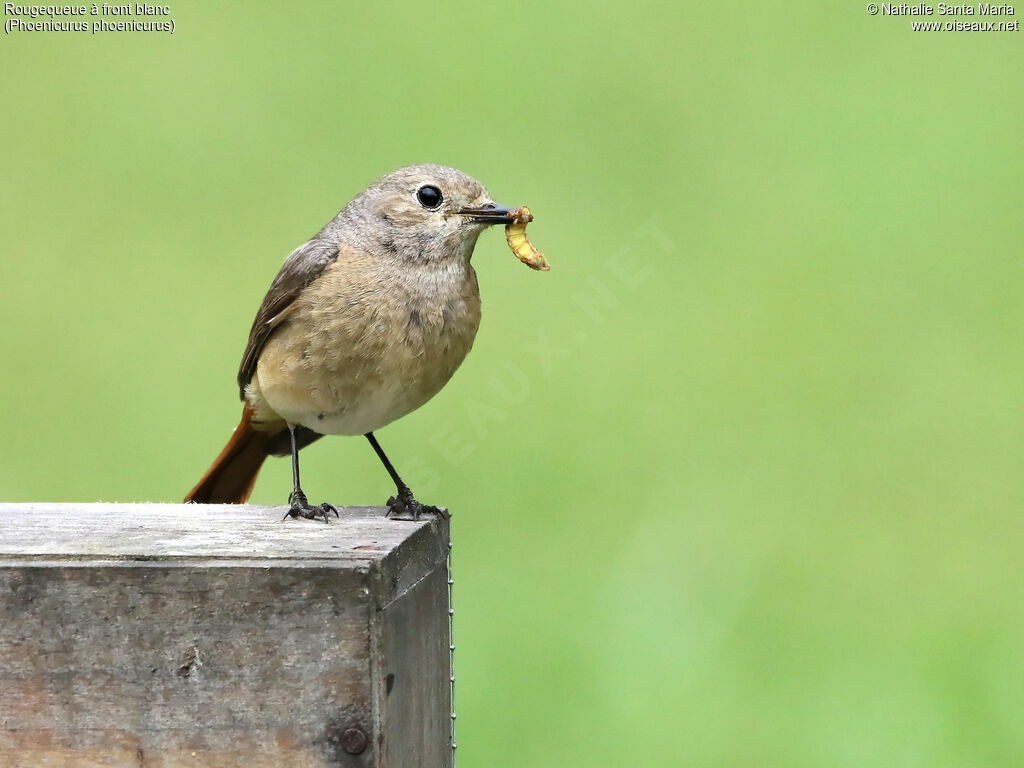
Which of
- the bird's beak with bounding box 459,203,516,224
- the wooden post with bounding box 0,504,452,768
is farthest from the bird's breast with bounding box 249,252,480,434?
the wooden post with bounding box 0,504,452,768

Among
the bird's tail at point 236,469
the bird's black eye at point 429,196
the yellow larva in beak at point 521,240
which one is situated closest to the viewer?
the yellow larva in beak at point 521,240

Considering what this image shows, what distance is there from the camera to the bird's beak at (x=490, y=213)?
185 inches

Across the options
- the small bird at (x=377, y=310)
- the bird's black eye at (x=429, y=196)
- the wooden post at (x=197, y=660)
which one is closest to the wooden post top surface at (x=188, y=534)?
the wooden post at (x=197, y=660)

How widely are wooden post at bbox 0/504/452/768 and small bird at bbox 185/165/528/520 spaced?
1.55m

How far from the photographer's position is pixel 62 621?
2.89 meters

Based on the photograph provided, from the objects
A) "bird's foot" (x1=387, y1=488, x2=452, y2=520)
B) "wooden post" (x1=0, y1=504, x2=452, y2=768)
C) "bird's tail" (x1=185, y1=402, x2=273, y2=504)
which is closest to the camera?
"wooden post" (x1=0, y1=504, x2=452, y2=768)

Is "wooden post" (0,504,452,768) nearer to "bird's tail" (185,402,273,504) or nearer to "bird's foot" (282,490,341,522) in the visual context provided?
"bird's foot" (282,490,341,522)

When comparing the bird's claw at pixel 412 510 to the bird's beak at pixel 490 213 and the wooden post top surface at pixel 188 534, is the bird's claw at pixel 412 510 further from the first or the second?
the bird's beak at pixel 490 213

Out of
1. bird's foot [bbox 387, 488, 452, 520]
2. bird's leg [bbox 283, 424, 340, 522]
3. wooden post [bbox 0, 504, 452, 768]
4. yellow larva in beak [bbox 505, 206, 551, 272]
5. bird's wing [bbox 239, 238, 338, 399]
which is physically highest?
yellow larva in beak [bbox 505, 206, 551, 272]

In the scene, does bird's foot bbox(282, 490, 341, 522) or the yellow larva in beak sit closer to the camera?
bird's foot bbox(282, 490, 341, 522)

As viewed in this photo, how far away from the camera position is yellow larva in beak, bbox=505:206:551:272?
4555 mm

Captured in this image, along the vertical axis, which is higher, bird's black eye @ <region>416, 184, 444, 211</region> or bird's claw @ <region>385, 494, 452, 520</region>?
bird's black eye @ <region>416, 184, 444, 211</region>

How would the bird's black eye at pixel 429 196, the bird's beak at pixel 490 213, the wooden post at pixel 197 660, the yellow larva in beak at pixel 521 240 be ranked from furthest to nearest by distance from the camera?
the bird's black eye at pixel 429 196
the bird's beak at pixel 490 213
the yellow larva in beak at pixel 521 240
the wooden post at pixel 197 660

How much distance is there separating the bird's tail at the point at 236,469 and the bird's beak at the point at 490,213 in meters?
0.98
